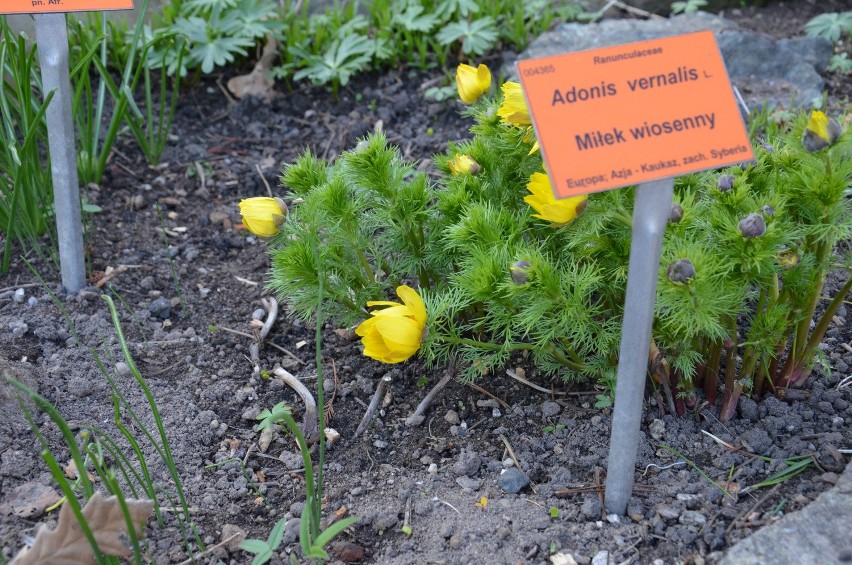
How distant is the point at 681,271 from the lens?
141 cm

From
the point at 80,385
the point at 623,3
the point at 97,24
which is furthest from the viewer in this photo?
the point at 623,3

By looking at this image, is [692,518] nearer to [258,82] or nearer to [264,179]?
[264,179]

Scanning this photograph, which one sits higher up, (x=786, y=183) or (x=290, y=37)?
(x=786, y=183)

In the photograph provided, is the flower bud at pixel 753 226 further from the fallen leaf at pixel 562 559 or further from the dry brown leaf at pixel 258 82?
the dry brown leaf at pixel 258 82

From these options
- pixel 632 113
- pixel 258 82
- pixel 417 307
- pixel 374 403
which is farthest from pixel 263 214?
pixel 258 82

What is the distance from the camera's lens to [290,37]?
3.48 m

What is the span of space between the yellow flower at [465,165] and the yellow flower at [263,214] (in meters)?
0.40

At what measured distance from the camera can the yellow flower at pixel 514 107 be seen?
168 cm

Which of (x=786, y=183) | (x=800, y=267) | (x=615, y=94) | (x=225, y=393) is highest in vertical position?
(x=615, y=94)

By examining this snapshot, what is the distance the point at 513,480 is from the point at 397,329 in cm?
42

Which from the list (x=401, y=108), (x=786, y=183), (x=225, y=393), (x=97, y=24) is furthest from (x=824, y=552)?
(x=97, y=24)

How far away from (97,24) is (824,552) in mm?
3131

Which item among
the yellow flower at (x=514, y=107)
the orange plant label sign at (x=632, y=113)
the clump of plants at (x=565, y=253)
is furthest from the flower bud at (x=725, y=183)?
the yellow flower at (x=514, y=107)

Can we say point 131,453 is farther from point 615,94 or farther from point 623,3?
point 623,3
